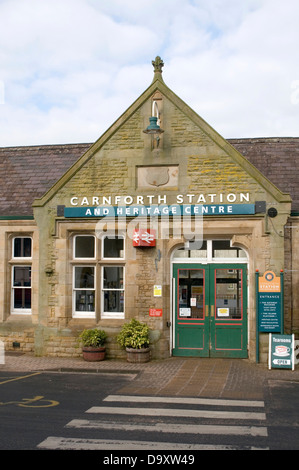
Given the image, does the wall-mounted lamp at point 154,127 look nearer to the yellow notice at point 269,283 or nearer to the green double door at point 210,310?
the green double door at point 210,310

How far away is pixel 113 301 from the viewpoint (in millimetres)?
15734

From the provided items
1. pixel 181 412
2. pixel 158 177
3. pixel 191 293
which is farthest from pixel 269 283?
pixel 181 412

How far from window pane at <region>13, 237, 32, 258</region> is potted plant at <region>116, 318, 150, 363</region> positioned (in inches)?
190

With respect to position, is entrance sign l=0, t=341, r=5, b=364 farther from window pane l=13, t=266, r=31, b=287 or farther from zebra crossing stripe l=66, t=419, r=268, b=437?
zebra crossing stripe l=66, t=419, r=268, b=437

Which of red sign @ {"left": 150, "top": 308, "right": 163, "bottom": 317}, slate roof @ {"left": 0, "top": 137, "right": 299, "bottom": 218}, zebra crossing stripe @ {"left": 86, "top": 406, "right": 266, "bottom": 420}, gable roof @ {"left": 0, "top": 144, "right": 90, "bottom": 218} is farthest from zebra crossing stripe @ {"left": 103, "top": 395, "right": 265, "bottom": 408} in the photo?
gable roof @ {"left": 0, "top": 144, "right": 90, "bottom": 218}

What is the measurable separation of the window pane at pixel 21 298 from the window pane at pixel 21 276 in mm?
200

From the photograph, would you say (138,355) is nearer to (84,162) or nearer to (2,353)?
(2,353)

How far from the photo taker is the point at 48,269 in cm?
1556

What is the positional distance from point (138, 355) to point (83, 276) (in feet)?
10.0

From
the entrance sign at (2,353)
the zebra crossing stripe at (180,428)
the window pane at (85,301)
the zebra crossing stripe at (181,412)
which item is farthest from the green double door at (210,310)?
the zebra crossing stripe at (180,428)

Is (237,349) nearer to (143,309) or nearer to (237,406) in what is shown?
(143,309)

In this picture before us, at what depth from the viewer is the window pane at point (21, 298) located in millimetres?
17391
